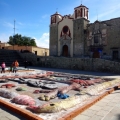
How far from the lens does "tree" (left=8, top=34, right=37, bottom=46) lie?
57250 mm

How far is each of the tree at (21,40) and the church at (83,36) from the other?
26.3m

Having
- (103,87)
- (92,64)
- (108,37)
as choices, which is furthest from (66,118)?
(108,37)

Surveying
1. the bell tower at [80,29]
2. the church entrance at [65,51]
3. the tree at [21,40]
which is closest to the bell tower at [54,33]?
the church entrance at [65,51]

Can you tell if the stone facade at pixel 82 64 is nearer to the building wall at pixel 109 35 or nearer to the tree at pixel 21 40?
the building wall at pixel 109 35

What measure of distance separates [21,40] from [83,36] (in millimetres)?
35947

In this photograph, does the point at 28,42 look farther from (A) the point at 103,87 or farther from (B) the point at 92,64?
(A) the point at 103,87

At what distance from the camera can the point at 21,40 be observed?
58.4 m

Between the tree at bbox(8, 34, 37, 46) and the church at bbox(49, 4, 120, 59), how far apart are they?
86.2ft

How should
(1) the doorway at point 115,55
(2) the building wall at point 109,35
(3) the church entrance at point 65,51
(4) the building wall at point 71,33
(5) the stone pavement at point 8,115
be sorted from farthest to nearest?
A: 1. (3) the church entrance at point 65,51
2. (4) the building wall at point 71,33
3. (2) the building wall at point 109,35
4. (1) the doorway at point 115,55
5. (5) the stone pavement at point 8,115

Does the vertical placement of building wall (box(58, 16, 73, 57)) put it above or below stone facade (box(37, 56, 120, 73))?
above

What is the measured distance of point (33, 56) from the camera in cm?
2808

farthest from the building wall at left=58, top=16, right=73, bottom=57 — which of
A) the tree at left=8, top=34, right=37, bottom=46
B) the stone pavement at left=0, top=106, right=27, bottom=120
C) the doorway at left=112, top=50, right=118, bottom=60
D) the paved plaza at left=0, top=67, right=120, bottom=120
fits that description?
the tree at left=8, top=34, right=37, bottom=46

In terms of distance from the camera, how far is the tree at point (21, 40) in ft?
188

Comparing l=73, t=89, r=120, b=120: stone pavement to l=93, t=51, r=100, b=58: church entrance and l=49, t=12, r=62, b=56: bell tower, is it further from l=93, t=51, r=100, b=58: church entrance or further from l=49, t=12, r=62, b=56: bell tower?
l=49, t=12, r=62, b=56: bell tower
